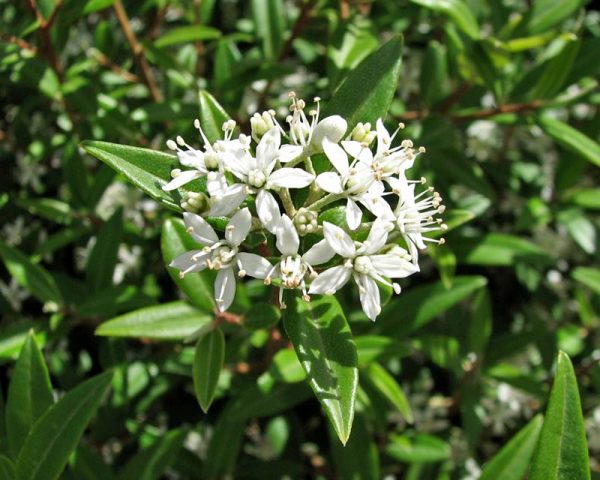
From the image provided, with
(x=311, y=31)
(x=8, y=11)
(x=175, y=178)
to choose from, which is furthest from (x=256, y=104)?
(x=175, y=178)

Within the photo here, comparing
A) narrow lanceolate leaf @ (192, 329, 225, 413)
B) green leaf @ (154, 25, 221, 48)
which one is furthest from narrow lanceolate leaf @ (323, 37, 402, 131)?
green leaf @ (154, 25, 221, 48)

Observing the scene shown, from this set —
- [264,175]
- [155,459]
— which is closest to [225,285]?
[264,175]

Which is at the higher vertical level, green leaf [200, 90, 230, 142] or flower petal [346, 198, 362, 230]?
green leaf [200, 90, 230, 142]

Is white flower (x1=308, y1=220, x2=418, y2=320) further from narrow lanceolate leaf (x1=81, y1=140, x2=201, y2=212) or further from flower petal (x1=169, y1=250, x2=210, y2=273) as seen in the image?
narrow lanceolate leaf (x1=81, y1=140, x2=201, y2=212)

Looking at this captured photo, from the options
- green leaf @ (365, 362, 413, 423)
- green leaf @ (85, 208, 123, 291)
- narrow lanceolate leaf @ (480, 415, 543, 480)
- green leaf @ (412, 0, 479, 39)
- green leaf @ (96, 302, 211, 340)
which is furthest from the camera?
green leaf @ (85, 208, 123, 291)

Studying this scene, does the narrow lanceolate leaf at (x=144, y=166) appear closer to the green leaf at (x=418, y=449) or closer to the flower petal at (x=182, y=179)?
the flower petal at (x=182, y=179)

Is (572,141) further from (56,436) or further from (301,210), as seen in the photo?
(56,436)
